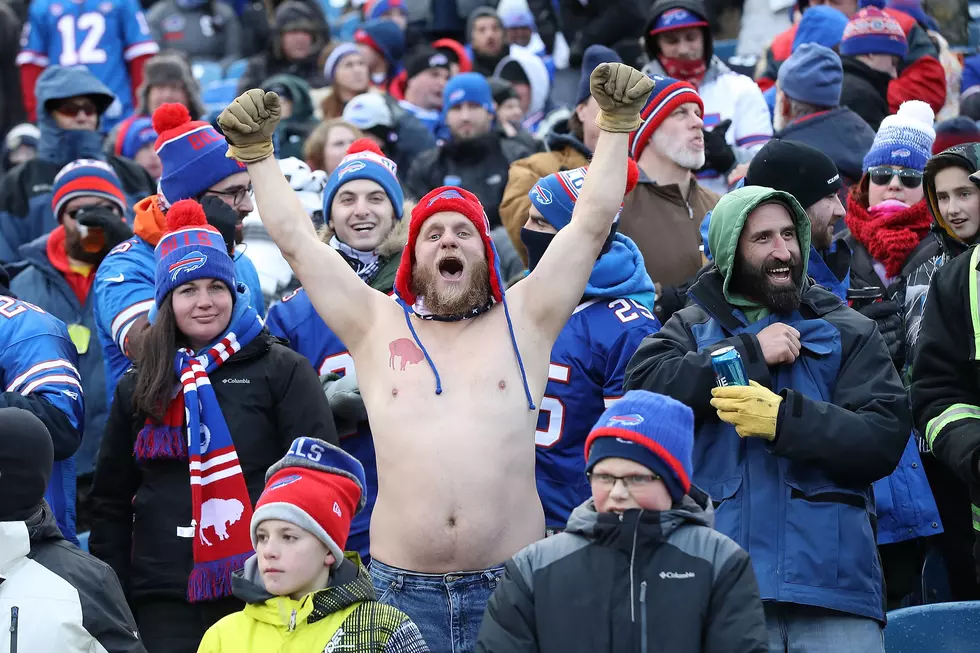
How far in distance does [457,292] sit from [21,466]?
5.13ft

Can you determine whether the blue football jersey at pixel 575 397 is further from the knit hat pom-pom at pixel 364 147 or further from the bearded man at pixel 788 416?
the knit hat pom-pom at pixel 364 147

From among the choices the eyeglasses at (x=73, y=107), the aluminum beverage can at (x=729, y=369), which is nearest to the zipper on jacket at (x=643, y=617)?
the aluminum beverage can at (x=729, y=369)

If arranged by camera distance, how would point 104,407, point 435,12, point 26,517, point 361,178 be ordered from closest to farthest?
1. point 26,517
2. point 361,178
3. point 104,407
4. point 435,12

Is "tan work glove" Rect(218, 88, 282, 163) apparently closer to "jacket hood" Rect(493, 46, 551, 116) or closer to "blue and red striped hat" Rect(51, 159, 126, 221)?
"blue and red striped hat" Rect(51, 159, 126, 221)

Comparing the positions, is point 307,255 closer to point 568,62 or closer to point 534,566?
point 534,566

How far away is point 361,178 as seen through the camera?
7.08m

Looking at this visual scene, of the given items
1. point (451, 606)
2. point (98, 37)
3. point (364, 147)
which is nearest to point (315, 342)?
point (364, 147)

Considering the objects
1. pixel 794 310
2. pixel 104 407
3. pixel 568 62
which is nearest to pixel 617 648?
pixel 794 310

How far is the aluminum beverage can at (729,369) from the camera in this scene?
5.27 m

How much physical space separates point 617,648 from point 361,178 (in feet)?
10.7

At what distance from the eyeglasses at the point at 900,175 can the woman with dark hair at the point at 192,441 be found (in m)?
3.15

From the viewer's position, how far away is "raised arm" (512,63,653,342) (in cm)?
535

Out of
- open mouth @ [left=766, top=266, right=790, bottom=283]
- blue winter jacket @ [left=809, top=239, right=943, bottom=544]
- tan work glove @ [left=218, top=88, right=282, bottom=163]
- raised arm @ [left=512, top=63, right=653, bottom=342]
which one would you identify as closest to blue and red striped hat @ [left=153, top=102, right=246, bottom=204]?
tan work glove @ [left=218, top=88, right=282, bottom=163]

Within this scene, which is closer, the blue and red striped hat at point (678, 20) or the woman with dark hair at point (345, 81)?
the blue and red striped hat at point (678, 20)
